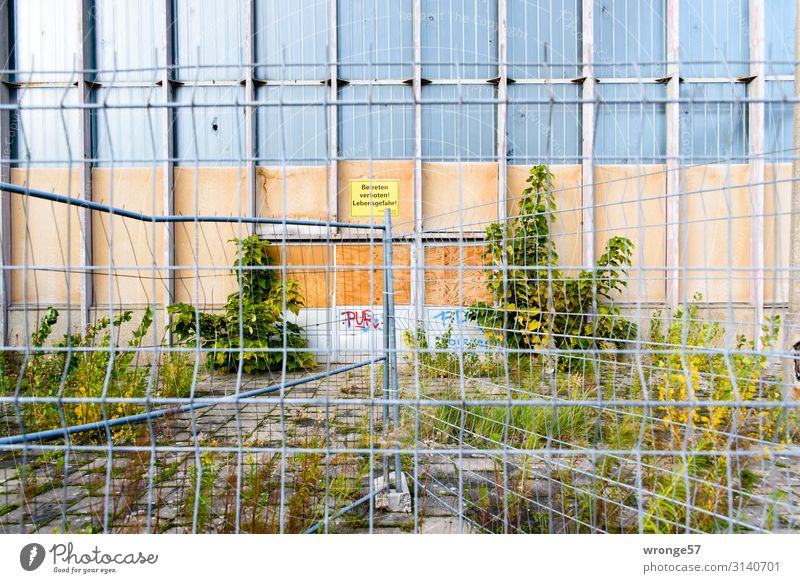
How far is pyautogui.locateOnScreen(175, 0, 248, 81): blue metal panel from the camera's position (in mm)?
6605

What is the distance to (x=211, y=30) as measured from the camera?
662cm

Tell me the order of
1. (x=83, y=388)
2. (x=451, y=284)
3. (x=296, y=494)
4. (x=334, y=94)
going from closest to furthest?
(x=296, y=494) < (x=83, y=388) < (x=451, y=284) < (x=334, y=94)

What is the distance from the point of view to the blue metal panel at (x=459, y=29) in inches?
259

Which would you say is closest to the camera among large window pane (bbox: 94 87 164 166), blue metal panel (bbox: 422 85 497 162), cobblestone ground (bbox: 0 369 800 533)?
cobblestone ground (bbox: 0 369 800 533)

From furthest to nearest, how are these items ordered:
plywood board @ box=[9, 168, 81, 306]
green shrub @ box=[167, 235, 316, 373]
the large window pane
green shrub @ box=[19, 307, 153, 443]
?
the large window pane → plywood board @ box=[9, 168, 81, 306] → green shrub @ box=[167, 235, 316, 373] → green shrub @ box=[19, 307, 153, 443]

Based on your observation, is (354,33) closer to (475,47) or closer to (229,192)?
(475,47)

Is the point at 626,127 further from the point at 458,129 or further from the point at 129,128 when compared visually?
the point at 129,128

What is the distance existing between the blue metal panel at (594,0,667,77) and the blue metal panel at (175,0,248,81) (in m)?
4.56

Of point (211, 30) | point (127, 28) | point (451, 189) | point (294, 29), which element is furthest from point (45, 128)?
point (451, 189)

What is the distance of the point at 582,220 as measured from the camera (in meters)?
6.54

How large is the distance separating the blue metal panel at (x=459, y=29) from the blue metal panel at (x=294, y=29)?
4.36 ft

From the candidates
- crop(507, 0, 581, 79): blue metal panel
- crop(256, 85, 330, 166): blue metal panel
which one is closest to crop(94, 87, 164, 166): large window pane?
crop(256, 85, 330, 166): blue metal panel

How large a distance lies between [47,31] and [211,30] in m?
2.05

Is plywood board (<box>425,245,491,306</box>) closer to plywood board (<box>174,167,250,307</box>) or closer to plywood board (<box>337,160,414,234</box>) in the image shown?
plywood board (<box>337,160,414,234</box>)
